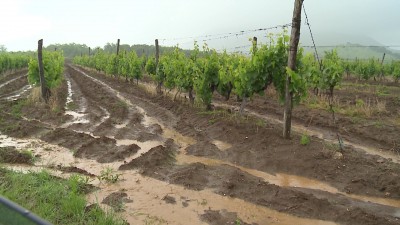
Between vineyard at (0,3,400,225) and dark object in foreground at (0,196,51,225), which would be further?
vineyard at (0,3,400,225)

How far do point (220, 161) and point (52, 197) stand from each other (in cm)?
445

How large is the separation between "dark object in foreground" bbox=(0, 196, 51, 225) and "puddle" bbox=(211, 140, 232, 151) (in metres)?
8.57

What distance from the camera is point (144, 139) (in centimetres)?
1106

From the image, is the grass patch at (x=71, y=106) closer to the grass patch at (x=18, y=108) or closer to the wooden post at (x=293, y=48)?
the grass patch at (x=18, y=108)

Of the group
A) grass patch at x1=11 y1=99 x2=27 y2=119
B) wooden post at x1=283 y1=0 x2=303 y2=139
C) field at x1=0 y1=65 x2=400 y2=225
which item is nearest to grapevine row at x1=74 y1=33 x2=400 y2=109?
wooden post at x1=283 y1=0 x2=303 y2=139

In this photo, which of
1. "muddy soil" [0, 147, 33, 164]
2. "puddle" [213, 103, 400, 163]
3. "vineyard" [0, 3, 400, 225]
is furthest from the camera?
"puddle" [213, 103, 400, 163]

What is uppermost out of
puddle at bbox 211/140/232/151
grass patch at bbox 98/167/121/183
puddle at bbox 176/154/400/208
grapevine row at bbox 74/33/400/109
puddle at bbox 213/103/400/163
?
grapevine row at bbox 74/33/400/109

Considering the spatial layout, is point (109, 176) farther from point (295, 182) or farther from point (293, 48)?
point (293, 48)

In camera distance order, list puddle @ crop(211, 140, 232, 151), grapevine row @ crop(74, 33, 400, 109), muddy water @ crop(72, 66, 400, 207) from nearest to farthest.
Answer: muddy water @ crop(72, 66, 400, 207), puddle @ crop(211, 140, 232, 151), grapevine row @ crop(74, 33, 400, 109)

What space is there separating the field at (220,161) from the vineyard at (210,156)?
3cm

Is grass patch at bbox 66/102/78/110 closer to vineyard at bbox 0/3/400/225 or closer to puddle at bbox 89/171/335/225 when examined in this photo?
vineyard at bbox 0/3/400/225

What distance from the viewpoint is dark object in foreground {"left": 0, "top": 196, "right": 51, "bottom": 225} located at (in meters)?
1.46

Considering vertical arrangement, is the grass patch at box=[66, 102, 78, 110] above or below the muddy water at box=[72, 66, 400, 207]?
above

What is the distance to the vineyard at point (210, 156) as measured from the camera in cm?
607
